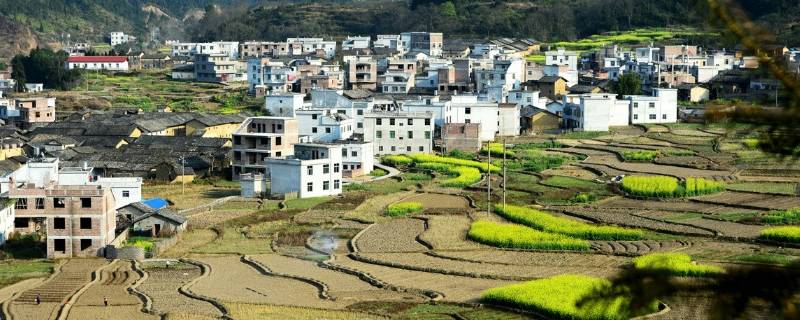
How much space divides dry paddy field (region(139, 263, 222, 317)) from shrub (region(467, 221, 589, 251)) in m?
4.79

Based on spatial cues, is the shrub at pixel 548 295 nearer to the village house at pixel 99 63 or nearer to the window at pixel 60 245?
the window at pixel 60 245

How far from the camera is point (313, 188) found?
1015 inches

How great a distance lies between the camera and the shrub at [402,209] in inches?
911

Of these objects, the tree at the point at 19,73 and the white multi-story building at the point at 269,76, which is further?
the tree at the point at 19,73

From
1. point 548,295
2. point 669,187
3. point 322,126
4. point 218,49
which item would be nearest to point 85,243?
point 548,295

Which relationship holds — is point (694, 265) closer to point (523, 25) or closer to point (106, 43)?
point (523, 25)

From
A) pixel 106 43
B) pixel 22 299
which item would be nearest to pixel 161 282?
pixel 22 299

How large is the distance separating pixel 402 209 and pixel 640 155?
369 inches

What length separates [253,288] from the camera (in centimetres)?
1620

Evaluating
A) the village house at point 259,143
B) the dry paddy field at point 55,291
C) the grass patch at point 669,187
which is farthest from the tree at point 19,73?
the dry paddy field at point 55,291

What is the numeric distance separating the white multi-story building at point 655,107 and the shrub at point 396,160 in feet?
34.0

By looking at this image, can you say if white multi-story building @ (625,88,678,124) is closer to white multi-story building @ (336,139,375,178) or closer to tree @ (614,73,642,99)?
tree @ (614,73,642,99)

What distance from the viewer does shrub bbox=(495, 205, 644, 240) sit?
64.5 feet

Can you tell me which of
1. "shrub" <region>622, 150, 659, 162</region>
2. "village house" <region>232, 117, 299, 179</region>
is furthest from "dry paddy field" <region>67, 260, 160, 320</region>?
"shrub" <region>622, 150, 659, 162</region>
